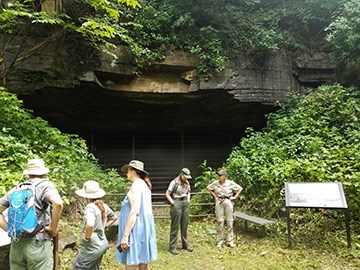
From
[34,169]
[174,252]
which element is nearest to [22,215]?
[34,169]

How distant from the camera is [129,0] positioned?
5219 mm

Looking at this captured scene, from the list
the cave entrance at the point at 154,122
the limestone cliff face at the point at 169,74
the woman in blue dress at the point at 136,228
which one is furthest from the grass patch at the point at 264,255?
the cave entrance at the point at 154,122

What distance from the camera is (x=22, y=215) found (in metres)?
2.41

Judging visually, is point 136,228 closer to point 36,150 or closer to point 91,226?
point 91,226

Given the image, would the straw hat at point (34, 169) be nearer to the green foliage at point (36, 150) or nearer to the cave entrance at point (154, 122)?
the green foliage at point (36, 150)

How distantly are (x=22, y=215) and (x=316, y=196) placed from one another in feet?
14.8

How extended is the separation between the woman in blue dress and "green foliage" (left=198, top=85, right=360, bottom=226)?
411cm

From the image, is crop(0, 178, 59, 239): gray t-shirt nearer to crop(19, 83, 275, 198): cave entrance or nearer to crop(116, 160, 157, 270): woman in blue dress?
crop(116, 160, 157, 270): woman in blue dress

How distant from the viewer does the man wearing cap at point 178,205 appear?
491 cm

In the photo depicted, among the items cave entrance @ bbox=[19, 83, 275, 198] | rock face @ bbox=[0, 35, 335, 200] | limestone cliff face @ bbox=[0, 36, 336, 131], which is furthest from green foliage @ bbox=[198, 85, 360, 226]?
cave entrance @ bbox=[19, 83, 275, 198]

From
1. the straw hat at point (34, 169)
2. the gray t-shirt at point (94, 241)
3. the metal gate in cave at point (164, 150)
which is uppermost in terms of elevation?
the metal gate in cave at point (164, 150)

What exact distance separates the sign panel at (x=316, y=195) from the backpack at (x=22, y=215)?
402cm

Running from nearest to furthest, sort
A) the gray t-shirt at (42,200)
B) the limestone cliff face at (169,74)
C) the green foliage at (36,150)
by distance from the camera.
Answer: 1. the gray t-shirt at (42,200)
2. the green foliage at (36,150)
3. the limestone cliff face at (169,74)

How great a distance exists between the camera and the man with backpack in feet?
7.91
